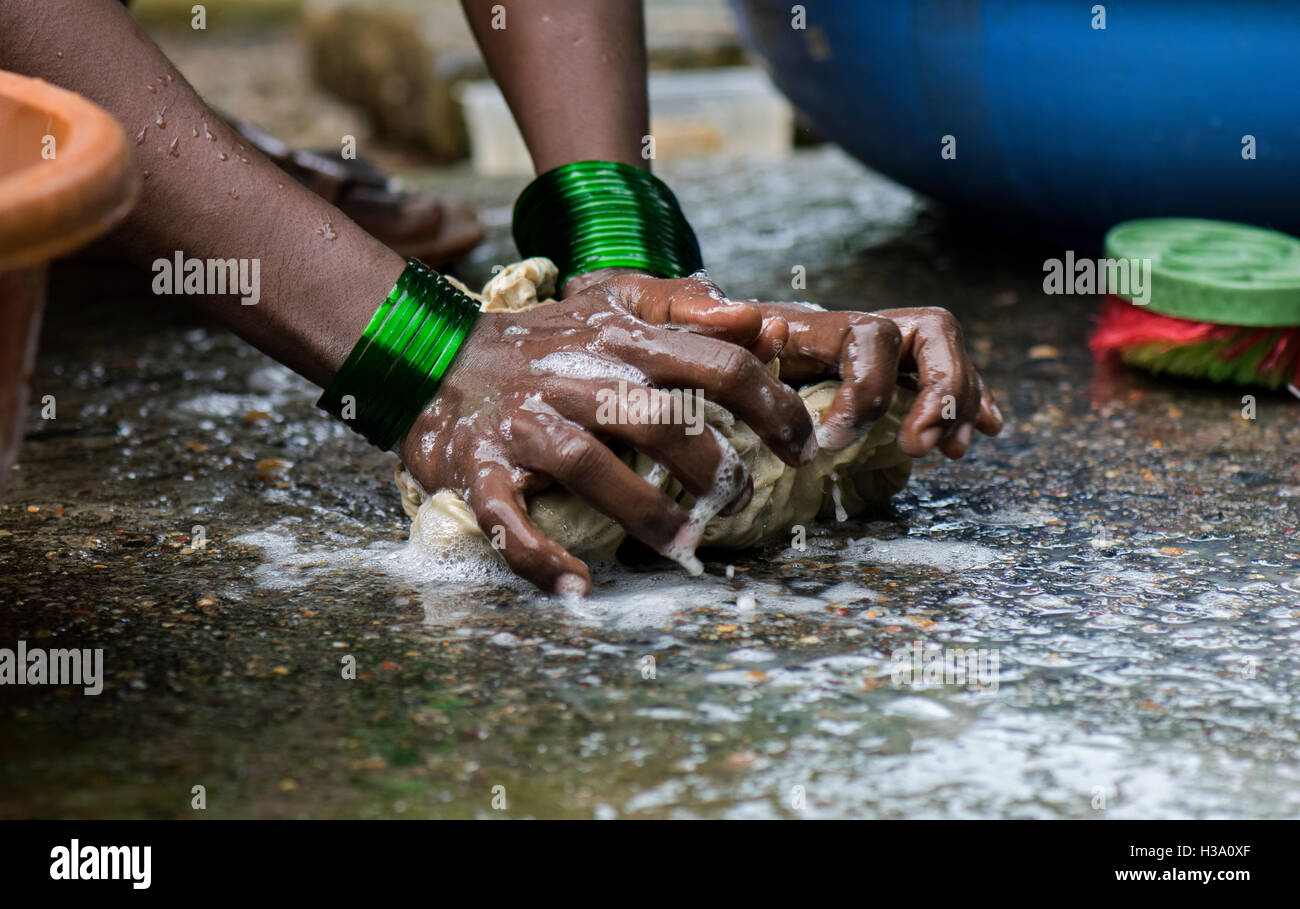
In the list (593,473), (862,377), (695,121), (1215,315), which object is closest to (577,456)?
(593,473)

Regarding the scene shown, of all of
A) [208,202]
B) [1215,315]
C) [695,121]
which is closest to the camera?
[208,202]

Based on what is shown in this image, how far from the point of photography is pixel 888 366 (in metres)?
1.49

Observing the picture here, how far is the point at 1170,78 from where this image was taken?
243cm

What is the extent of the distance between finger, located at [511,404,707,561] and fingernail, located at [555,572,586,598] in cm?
7

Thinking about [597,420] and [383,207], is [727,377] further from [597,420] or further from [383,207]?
[383,207]

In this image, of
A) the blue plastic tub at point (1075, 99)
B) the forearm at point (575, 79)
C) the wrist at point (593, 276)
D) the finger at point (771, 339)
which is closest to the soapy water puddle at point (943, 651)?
the finger at point (771, 339)

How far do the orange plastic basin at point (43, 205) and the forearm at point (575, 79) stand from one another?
2.91 ft

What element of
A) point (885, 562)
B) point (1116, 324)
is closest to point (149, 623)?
point (885, 562)

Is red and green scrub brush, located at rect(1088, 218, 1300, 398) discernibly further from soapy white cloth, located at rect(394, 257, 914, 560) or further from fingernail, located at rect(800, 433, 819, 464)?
fingernail, located at rect(800, 433, 819, 464)

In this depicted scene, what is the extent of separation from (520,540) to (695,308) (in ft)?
1.04

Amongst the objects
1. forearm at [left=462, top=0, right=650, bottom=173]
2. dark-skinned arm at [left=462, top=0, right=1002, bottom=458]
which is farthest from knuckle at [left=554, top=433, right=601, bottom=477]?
forearm at [left=462, top=0, right=650, bottom=173]

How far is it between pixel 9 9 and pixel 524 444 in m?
0.68

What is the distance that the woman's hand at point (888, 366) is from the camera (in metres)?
1.48

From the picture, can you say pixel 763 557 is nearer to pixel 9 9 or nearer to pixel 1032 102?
pixel 9 9
